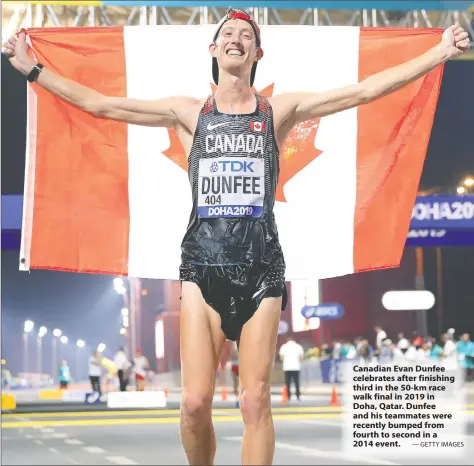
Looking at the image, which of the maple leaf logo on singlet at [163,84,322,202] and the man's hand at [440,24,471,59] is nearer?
the man's hand at [440,24,471,59]

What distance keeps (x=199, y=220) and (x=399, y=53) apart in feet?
9.47

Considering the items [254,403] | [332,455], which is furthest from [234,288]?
[332,455]

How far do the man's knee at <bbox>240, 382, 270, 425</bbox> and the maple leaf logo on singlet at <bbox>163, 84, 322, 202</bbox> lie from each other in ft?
8.60

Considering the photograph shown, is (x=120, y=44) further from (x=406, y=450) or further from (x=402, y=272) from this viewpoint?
(x=402, y=272)

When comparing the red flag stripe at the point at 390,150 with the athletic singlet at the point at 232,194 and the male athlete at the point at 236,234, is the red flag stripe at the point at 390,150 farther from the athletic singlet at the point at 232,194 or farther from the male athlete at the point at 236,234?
the athletic singlet at the point at 232,194

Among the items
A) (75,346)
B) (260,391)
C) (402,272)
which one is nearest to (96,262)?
(260,391)

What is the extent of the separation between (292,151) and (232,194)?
251cm

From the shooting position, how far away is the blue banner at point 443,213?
20531 mm

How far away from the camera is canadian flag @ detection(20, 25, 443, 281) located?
6.77 metres

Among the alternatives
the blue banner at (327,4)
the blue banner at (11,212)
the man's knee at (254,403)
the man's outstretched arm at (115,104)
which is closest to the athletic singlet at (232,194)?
the man's outstretched arm at (115,104)

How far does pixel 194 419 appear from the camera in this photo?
179 inches

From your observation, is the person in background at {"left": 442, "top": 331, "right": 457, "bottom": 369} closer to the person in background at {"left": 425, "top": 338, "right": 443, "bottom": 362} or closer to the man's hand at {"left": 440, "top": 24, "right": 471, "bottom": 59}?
the person in background at {"left": 425, "top": 338, "right": 443, "bottom": 362}

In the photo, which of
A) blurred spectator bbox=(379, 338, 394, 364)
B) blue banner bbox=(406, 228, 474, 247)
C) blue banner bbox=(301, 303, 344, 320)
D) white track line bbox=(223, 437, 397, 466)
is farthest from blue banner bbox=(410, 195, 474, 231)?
blue banner bbox=(301, 303, 344, 320)

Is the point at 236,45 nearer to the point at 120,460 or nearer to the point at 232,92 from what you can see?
the point at 232,92
